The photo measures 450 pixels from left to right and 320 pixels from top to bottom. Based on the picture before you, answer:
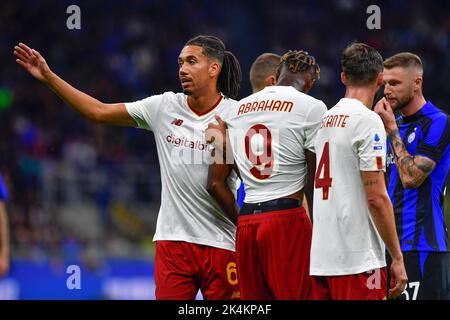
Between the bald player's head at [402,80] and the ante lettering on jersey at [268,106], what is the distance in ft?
4.23

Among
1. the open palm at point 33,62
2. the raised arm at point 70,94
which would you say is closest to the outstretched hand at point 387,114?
the raised arm at point 70,94

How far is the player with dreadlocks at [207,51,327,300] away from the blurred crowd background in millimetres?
8714

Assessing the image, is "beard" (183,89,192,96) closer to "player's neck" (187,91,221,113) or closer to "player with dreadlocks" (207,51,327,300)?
"player's neck" (187,91,221,113)

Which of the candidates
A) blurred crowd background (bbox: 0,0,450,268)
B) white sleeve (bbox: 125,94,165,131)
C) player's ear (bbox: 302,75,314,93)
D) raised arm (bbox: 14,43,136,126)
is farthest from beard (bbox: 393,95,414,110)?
blurred crowd background (bbox: 0,0,450,268)

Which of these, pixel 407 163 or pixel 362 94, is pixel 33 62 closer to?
pixel 362 94

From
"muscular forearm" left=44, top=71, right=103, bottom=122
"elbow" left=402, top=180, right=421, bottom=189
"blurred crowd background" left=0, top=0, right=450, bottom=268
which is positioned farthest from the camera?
"blurred crowd background" left=0, top=0, right=450, bottom=268

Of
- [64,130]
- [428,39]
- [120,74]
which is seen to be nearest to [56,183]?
[64,130]

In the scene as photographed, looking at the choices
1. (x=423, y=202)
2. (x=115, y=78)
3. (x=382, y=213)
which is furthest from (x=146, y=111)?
(x=115, y=78)

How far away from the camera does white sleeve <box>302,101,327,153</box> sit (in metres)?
5.62

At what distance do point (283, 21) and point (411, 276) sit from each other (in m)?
15.9

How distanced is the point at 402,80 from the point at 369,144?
1521 millimetres

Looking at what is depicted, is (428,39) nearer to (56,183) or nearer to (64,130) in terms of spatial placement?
(64,130)

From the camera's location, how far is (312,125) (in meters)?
5.62

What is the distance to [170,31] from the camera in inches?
819
